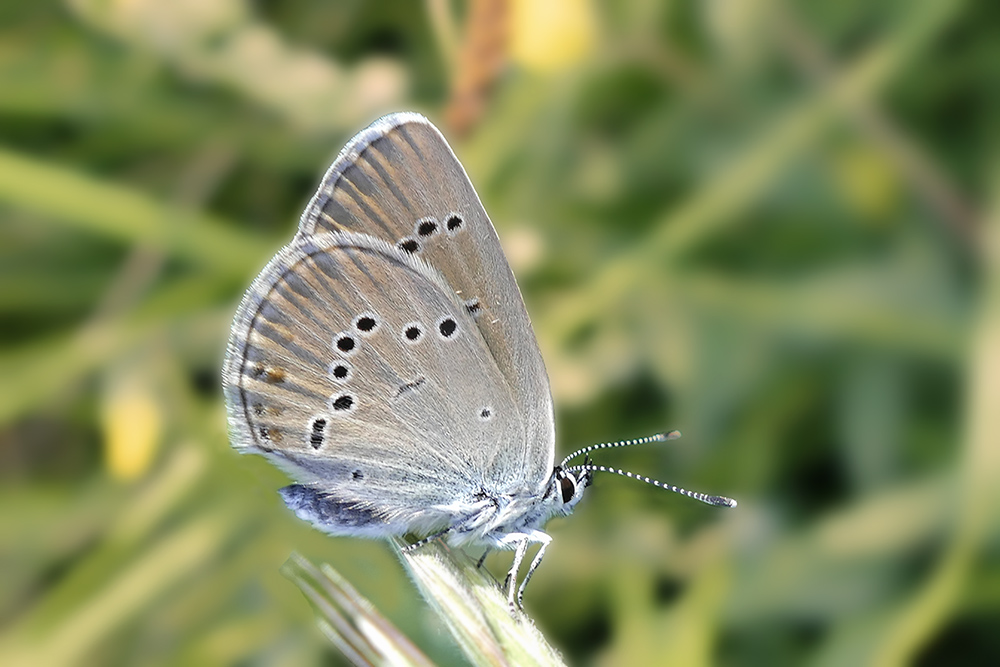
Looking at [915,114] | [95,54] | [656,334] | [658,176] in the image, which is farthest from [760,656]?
[95,54]

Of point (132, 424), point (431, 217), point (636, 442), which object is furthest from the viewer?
point (132, 424)

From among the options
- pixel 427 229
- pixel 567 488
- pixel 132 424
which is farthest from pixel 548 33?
pixel 132 424

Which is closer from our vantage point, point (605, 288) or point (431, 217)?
point (431, 217)

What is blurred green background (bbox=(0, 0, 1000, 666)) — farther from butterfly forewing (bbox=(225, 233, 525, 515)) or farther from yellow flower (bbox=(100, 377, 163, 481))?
butterfly forewing (bbox=(225, 233, 525, 515))

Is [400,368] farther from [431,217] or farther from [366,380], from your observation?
[431,217]

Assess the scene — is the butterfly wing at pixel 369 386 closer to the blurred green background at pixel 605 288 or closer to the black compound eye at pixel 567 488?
the black compound eye at pixel 567 488

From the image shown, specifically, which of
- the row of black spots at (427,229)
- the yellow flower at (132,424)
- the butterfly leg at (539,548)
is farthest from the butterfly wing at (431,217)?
the yellow flower at (132,424)

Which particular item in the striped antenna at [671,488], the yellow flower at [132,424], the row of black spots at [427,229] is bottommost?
the striped antenna at [671,488]
